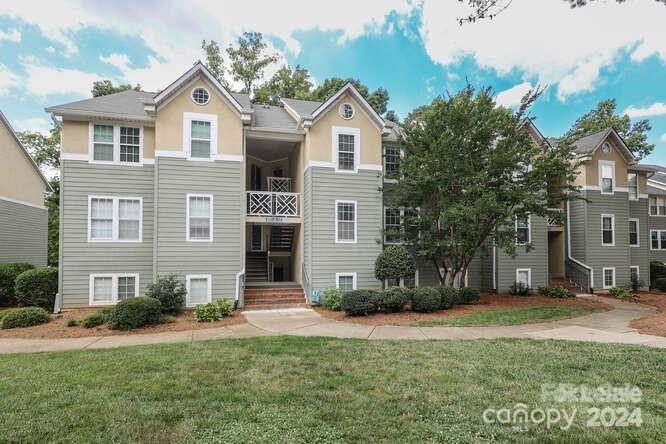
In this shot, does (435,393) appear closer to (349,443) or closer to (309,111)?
(349,443)

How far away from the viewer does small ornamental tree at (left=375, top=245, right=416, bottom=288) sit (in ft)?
41.4

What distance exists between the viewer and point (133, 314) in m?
9.16

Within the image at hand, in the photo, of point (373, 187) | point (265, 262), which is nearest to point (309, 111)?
point (373, 187)

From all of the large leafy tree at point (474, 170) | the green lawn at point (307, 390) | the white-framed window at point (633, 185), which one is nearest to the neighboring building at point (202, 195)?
the large leafy tree at point (474, 170)

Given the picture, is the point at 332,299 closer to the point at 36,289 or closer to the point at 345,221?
the point at 345,221

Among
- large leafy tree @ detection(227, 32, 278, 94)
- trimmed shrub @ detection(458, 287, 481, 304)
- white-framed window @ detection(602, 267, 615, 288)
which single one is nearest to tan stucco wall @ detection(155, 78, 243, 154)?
trimmed shrub @ detection(458, 287, 481, 304)

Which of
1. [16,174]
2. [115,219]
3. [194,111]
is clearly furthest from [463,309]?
[16,174]

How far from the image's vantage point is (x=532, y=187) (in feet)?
39.1

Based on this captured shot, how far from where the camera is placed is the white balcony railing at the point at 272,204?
13.9 meters

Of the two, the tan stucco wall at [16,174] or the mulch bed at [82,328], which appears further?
the tan stucco wall at [16,174]

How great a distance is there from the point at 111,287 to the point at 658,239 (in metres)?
32.7

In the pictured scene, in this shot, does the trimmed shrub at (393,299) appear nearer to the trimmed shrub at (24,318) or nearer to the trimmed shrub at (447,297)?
the trimmed shrub at (447,297)

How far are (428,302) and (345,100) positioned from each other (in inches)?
332

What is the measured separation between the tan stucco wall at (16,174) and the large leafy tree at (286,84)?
14.4 meters
